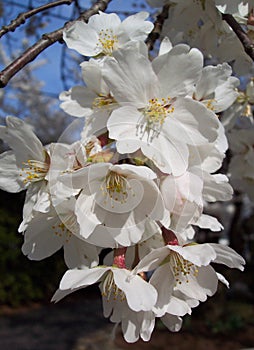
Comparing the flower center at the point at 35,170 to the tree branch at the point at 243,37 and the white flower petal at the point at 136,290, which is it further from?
the tree branch at the point at 243,37

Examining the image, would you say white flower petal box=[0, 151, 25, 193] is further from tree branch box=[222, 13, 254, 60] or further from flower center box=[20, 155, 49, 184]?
tree branch box=[222, 13, 254, 60]

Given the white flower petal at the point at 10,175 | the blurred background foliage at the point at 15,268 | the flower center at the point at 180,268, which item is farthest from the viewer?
the blurred background foliage at the point at 15,268

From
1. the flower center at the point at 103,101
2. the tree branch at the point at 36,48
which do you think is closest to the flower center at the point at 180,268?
the flower center at the point at 103,101

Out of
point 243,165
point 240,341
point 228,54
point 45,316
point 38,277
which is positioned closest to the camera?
point 228,54

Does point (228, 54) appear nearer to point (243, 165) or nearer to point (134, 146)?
point (243, 165)

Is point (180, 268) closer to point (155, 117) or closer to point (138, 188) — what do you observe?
point (138, 188)

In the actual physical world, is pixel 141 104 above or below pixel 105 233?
above

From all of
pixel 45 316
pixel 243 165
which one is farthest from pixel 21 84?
pixel 243 165
